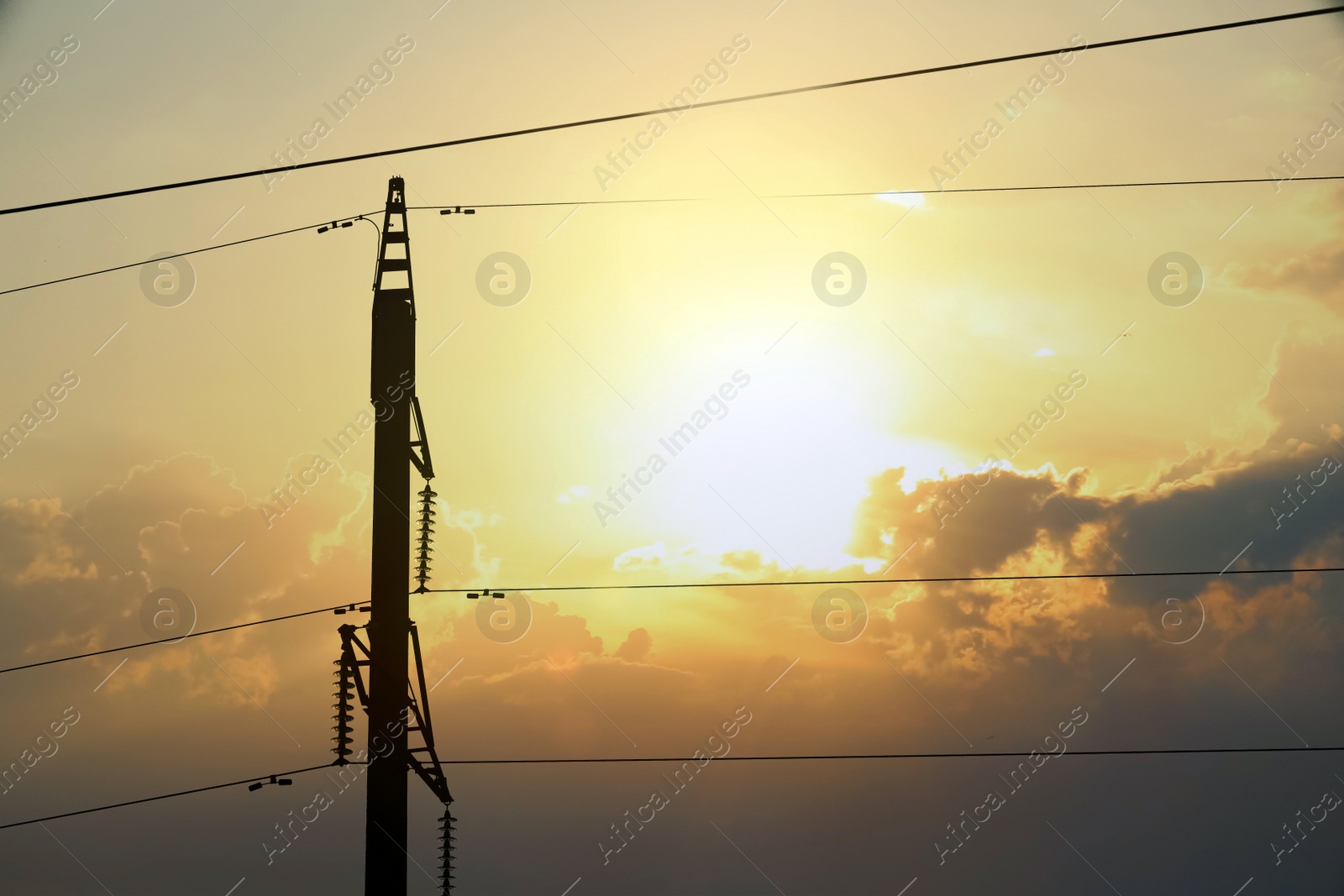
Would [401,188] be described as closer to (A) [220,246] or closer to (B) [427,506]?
(B) [427,506]

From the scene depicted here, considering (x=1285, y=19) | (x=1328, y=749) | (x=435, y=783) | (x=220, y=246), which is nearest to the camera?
(x=1285, y=19)

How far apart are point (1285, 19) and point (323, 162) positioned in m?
13.7

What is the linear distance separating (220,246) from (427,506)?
9.87 m

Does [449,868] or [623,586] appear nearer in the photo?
[449,868]

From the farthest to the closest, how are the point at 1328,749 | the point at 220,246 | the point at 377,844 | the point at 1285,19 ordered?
1. the point at 220,246
2. the point at 1328,749
3. the point at 377,844
4. the point at 1285,19

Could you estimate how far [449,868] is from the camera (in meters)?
19.2

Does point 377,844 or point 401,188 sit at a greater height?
point 401,188

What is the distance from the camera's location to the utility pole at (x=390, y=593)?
58.0 feet

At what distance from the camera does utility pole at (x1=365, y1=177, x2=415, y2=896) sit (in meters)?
17.7

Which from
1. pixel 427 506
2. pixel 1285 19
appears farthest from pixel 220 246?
pixel 1285 19

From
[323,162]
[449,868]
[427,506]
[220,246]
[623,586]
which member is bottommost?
[449,868]

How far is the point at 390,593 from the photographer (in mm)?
18578

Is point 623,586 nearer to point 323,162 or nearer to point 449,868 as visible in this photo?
point 449,868

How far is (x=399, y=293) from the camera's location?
19.8 meters
